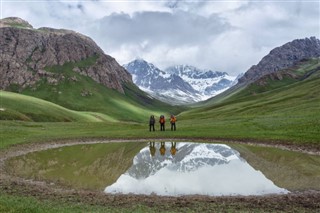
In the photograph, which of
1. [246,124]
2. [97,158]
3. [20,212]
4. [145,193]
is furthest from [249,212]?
[246,124]

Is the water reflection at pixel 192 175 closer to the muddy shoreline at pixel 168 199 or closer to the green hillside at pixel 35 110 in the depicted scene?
the muddy shoreline at pixel 168 199

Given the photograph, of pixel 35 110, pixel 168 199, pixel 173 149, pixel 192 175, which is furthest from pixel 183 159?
pixel 35 110

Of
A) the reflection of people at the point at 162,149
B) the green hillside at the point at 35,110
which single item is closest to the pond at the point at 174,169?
the reflection of people at the point at 162,149

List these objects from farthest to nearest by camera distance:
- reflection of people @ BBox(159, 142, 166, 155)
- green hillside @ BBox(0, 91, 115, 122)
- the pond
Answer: green hillside @ BBox(0, 91, 115, 122), reflection of people @ BBox(159, 142, 166, 155), the pond

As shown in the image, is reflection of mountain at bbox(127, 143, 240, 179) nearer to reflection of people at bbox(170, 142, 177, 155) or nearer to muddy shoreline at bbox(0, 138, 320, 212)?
reflection of people at bbox(170, 142, 177, 155)

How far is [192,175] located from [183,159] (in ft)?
31.6

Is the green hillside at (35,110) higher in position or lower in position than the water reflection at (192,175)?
higher

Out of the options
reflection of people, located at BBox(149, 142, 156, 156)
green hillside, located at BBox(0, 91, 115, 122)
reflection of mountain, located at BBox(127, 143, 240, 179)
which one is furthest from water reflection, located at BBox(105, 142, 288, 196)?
green hillside, located at BBox(0, 91, 115, 122)

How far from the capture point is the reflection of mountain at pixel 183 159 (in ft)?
122

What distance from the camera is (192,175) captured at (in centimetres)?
3391

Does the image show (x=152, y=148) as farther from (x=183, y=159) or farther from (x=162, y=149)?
(x=183, y=159)

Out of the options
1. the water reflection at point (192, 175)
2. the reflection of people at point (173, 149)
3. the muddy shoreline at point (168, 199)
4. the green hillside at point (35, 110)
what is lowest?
the muddy shoreline at point (168, 199)

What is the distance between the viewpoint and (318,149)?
45781 mm

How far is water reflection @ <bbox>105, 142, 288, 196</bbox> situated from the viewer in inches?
1117
